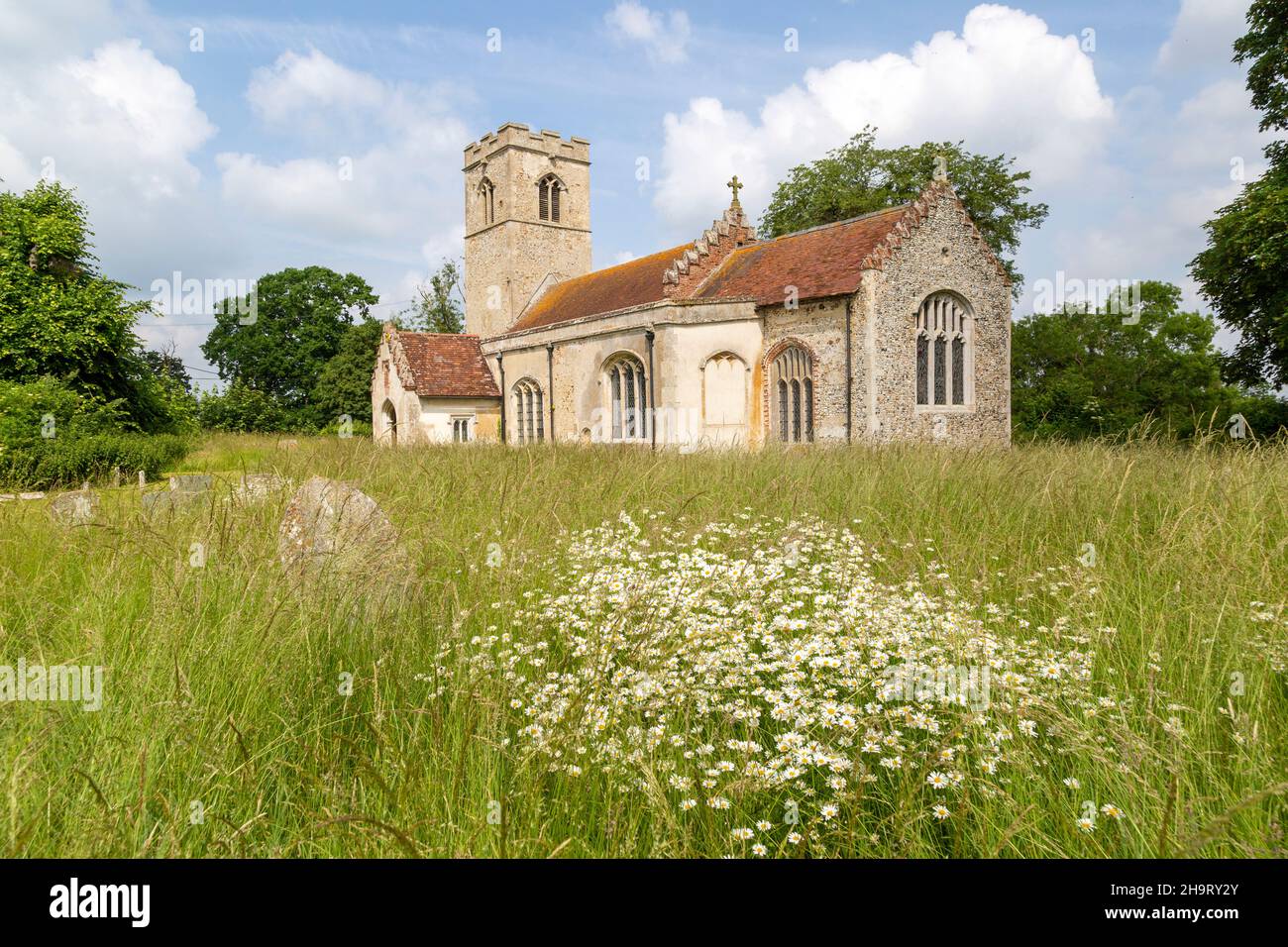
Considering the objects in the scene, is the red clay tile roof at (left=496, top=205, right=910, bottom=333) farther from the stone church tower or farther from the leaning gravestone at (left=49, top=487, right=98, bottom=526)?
the leaning gravestone at (left=49, top=487, right=98, bottom=526)

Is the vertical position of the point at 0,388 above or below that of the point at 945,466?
above

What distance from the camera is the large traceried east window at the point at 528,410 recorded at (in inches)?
1078

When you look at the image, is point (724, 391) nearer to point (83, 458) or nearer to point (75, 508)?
point (83, 458)

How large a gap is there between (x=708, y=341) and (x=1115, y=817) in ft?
63.9

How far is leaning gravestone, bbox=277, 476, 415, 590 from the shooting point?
11.9ft

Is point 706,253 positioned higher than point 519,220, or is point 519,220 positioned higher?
point 519,220

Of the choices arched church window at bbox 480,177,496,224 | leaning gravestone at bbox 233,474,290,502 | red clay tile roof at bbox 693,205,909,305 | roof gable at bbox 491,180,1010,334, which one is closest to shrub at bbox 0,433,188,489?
leaning gravestone at bbox 233,474,290,502

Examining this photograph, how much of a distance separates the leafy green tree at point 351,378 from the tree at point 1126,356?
35.6m

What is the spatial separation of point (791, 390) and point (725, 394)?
1.96m

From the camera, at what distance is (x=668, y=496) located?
637 cm

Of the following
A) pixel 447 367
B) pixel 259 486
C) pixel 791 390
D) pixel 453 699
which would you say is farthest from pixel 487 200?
pixel 453 699

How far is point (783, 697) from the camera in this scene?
2674 mm
